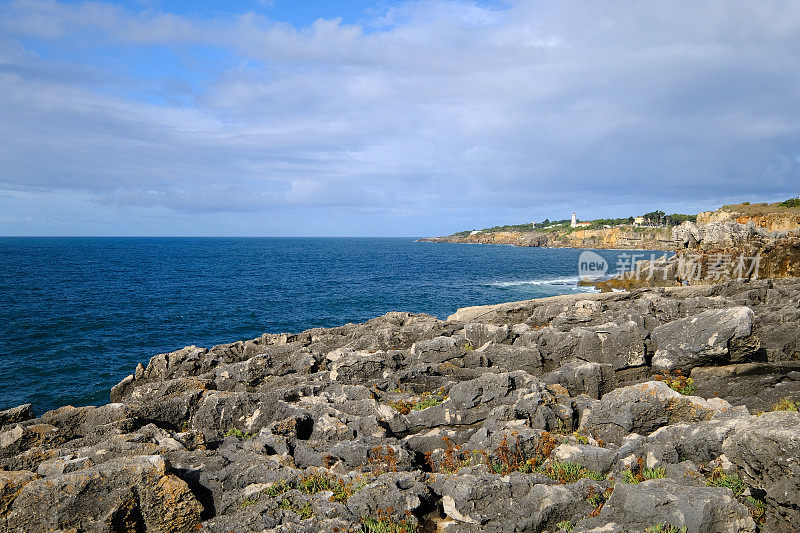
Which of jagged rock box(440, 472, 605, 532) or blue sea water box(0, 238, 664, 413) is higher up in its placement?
jagged rock box(440, 472, 605, 532)

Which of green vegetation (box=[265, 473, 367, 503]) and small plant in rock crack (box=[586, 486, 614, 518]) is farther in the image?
green vegetation (box=[265, 473, 367, 503])

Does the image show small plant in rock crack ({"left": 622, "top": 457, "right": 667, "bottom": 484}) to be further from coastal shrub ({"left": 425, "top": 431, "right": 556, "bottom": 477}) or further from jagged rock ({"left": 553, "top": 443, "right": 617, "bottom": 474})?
coastal shrub ({"left": 425, "top": 431, "right": 556, "bottom": 477})

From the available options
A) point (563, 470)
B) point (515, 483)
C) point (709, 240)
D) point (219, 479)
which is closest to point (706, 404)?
point (563, 470)

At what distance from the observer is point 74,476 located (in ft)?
30.6

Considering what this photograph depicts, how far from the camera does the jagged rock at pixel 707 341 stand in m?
14.6

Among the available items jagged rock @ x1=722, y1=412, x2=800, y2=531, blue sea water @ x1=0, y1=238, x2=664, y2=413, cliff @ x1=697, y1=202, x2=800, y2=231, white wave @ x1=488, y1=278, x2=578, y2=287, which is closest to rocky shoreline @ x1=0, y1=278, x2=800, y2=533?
jagged rock @ x1=722, y1=412, x2=800, y2=531

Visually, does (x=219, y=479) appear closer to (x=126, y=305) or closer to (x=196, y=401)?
(x=196, y=401)

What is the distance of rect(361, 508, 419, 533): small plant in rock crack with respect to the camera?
8609mm

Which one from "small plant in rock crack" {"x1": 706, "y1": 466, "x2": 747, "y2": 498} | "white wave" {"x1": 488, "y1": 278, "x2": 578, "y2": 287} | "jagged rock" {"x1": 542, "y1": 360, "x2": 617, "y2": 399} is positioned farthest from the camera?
"white wave" {"x1": 488, "y1": 278, "x2": 578, "y2": 287}

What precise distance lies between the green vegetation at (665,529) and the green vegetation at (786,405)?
7.53m

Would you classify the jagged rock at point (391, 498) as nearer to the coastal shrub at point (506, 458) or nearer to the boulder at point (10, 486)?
the coastal shrub at point (506, 458)

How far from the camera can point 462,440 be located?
12820 mm

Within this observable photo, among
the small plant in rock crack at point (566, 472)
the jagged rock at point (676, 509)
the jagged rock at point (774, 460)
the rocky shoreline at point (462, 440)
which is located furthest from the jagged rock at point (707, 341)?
the jagged rock at point (676, 509)

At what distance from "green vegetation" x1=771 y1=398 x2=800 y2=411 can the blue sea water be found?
33811 mm
